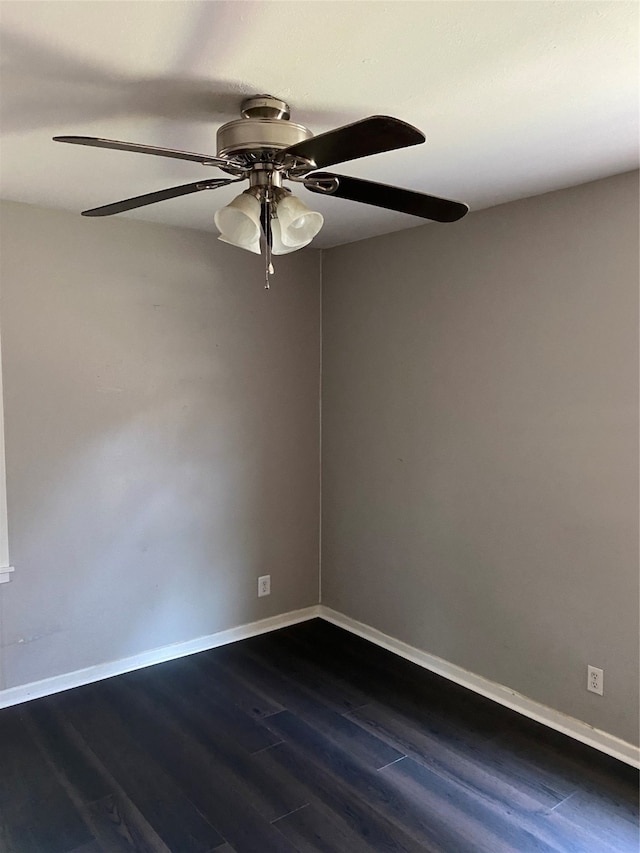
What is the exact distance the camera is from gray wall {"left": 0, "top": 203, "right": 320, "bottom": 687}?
9.58 ft

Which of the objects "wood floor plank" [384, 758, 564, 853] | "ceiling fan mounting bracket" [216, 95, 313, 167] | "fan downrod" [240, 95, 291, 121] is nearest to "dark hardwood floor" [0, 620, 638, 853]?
"wood floor plank" [384, 758, 564, 853]

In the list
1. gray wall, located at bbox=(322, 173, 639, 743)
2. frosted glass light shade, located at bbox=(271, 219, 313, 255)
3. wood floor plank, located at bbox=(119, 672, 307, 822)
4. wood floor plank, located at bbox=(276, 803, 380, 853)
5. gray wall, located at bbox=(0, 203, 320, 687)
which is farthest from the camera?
gray wall, located at bbox=(0, 203, 320, 687)

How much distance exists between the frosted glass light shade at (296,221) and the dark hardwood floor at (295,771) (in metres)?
1.88

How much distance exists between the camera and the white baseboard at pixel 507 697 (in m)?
2.53

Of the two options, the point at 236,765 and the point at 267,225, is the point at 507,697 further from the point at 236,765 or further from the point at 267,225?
the point at 267,225

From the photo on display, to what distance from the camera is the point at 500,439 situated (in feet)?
9.53

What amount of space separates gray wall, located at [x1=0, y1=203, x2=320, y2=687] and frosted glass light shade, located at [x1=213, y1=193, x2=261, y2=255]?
1.60 metres

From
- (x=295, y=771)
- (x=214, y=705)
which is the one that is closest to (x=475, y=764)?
(x=295, y=771)

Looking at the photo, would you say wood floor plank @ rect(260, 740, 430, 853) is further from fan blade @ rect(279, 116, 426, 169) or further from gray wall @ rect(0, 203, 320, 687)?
fan blade @ rect(279, 116, 426, 169)

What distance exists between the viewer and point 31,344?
2.90 meters

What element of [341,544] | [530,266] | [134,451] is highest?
[530,266]

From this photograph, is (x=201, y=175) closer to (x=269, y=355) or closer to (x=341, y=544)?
(x=269, y=355)

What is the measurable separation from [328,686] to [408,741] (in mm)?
569

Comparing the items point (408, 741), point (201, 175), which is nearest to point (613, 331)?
point (201, 175)
